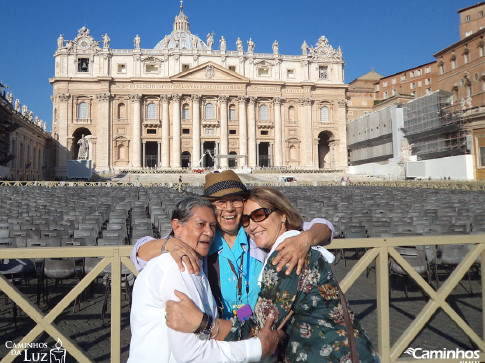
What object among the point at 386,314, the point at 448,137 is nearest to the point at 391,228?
the point at 386,314

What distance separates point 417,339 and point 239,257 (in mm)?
3464

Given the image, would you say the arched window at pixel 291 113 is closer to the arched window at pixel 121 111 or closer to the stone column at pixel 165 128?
the stone column at pixel 165 128

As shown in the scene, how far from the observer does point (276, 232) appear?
7.73 ft

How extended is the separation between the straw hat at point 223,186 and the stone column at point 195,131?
2281 inches

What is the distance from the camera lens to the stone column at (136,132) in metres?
58.3

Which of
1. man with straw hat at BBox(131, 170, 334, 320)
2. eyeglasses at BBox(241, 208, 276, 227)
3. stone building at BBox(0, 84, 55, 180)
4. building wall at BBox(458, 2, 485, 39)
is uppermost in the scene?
building wall at BBox(458, 2, 485, 39)

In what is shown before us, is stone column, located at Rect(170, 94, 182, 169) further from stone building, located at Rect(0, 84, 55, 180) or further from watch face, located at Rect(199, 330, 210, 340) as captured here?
watch face, located at Rect(199, 330, 210, 340)

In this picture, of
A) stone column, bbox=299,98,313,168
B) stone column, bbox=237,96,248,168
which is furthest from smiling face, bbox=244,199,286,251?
stone column, bbox=299,98,313,168

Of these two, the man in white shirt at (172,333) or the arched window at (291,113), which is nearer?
the man in white shirt at (172,333)

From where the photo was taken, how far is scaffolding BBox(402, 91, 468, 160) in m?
41.0

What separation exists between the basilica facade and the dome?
18453 mm

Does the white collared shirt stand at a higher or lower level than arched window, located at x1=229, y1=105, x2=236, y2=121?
lower

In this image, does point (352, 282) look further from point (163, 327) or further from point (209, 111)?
point (209, 111)

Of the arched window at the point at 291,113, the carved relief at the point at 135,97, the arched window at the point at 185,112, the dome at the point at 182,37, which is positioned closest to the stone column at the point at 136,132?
the carved relief at the point at 135,97
